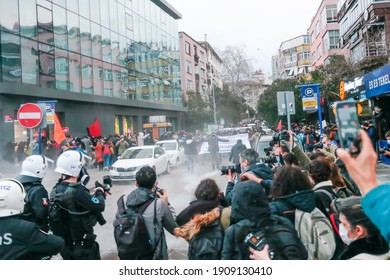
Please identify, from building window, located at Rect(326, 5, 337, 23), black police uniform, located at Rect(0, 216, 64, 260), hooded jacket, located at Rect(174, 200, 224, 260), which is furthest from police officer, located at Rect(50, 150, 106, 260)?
building window, located at Rect(326, 5, 337, 23)

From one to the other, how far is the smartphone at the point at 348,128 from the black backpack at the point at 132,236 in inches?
64.5

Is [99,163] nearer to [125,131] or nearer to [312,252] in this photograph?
[125,131]

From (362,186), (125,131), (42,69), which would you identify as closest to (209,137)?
(362,186)

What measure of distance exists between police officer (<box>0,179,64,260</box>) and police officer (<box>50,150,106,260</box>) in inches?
21.5

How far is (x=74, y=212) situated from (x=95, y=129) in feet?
33.1

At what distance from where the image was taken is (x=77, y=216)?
105 inches

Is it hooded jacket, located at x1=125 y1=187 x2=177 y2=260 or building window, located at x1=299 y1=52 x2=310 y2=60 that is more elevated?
Result: building window, located at x1=299 y1=52 x2=310 y2=60

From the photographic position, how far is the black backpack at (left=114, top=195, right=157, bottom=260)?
2.48 meters

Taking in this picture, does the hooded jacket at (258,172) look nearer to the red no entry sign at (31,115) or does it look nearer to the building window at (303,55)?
the building window at (303,55)

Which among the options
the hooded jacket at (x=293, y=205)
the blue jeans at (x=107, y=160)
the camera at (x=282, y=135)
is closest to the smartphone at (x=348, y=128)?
the hooded jacket at (x=293, y=205)

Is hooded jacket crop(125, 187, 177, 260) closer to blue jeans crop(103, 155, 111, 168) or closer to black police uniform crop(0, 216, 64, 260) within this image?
black police uniform crop(0, 216, 64, 260)

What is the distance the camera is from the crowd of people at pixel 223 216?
74.7 inches

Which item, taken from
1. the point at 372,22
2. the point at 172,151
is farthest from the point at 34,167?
the point at 172,151
